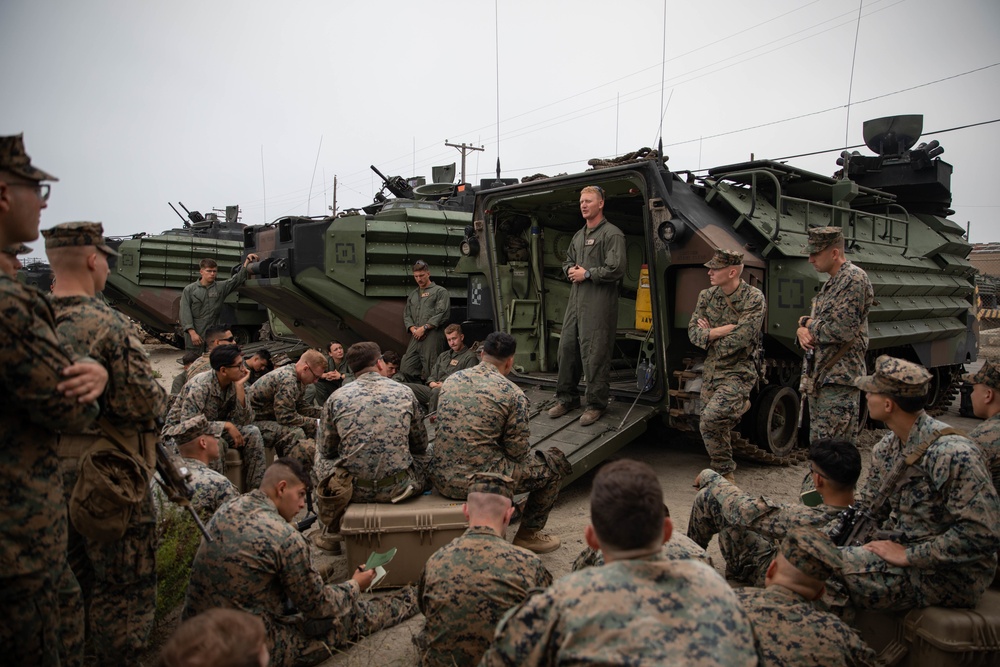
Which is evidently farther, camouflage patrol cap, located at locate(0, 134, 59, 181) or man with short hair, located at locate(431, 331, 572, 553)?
man with short hair, located at locate(431, 331, 572, 553)

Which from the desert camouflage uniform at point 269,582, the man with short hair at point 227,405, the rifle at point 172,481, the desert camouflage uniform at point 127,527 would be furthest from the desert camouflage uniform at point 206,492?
the man with short hair at point 227,405

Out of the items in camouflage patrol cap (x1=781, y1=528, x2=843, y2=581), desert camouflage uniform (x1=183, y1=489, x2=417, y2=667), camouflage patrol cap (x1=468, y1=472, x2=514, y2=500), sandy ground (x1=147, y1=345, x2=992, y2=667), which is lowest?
sandy ground (x1=147, y1=345, x2=992, y2=667)

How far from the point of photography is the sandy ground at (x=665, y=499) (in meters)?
3.52

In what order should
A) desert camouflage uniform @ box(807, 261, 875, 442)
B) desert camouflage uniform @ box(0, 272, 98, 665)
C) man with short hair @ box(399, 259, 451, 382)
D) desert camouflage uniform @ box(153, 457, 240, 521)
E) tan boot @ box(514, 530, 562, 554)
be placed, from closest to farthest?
desert camouflage uniform @ box(0, 272, 98, 665) < desert camouflage uniform @ box(153, 457, 240, 521) < tan boot @ box(514, 530, 562, 554) < desert camouflage uniform @ box(807, 261, 875, 442) < man with short hair @ box(399, 259, 451, 382)

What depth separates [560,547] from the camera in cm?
485

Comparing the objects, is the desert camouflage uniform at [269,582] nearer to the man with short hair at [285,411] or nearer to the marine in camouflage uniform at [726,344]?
the man with short hair at [285,411]

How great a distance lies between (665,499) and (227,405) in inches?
138

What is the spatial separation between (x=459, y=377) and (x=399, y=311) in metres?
5.26

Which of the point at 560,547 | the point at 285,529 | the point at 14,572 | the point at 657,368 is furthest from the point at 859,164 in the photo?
the point at 14,572

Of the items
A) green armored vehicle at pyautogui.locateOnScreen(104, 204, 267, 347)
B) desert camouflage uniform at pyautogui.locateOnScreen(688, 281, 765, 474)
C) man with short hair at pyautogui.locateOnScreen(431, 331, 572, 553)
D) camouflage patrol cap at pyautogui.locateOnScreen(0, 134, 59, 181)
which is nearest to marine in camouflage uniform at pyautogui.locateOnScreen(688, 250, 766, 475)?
desert camouflage uniform at pyautogui.locateOnScreen(688, 281, 765, 474)

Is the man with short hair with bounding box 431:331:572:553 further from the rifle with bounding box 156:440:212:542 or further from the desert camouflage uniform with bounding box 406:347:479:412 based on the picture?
the desert camouflage uniform with bounding box 406:347:479:412

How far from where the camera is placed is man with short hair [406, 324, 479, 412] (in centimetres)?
788

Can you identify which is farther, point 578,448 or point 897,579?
point 578,448

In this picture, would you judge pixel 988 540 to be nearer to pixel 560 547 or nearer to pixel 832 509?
pixel 832 509
